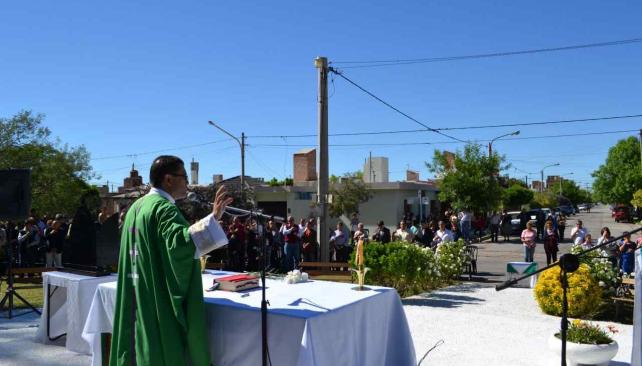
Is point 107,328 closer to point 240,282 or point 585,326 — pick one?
point 240,282

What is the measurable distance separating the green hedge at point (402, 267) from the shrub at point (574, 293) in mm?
2588

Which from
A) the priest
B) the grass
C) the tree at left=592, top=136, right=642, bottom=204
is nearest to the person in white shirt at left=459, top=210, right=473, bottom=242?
the grass

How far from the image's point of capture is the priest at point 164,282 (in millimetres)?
3623

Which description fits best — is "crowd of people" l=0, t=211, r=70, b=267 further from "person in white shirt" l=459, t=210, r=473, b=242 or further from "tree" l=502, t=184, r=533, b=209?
"tree" l=502, t=184, r=533, b=209

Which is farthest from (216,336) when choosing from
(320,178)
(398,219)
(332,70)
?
(398,219)

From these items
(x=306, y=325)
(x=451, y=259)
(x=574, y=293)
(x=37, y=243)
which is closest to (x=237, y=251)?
(x=37, y=243)

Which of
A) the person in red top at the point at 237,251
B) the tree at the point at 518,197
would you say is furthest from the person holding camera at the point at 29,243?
the tree at the point at 518,197

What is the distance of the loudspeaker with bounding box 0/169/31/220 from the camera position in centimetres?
870

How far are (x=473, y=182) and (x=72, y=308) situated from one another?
2711cm

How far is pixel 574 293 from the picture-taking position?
9289 millimetres

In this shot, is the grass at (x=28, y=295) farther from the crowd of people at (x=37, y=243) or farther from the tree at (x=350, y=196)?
the tree at (x=350, y=196)

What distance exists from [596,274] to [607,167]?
69307 mm

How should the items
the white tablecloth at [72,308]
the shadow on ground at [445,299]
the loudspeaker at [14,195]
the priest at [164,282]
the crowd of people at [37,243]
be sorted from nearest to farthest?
the priest at [164,282]
the white tablecloth at [72,308]
the loudspeaker at [14,195]
the shadow on ground at [445,299]
the crowd of people at [37,243]

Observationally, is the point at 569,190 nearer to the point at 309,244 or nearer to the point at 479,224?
the point at 479,224
